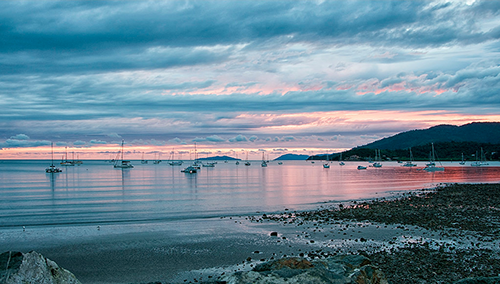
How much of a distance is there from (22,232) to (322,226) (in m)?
22.6

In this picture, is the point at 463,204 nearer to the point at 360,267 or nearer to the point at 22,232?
the point at 360,267

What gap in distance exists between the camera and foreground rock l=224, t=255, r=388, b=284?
26.0ft

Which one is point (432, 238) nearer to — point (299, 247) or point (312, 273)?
point (299, 247)

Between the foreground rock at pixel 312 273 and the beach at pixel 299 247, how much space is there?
3.19 metres

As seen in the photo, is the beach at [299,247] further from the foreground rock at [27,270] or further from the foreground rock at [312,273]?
the foreground rock at [27,270]

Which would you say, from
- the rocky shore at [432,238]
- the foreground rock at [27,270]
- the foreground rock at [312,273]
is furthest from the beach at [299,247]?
the foreground rock at [27,270]

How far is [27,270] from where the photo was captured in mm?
8102

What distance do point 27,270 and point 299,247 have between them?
1453cm

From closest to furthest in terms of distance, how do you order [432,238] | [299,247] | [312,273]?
[312,273], [299,247], [432,238]

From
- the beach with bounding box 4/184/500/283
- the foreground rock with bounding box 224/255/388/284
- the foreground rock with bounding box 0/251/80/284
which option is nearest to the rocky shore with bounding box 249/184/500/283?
the beach with bounding box 4/184/500/283


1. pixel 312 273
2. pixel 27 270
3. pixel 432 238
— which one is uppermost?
pixel 27 270

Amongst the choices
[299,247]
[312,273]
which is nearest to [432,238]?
[299,247]

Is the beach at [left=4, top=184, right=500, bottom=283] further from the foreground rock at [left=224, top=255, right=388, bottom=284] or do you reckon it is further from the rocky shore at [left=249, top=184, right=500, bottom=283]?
the foreground rock at [left=224, top=255, right=388, bottom=284]

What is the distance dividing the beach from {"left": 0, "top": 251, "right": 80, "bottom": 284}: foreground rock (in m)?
4.59
